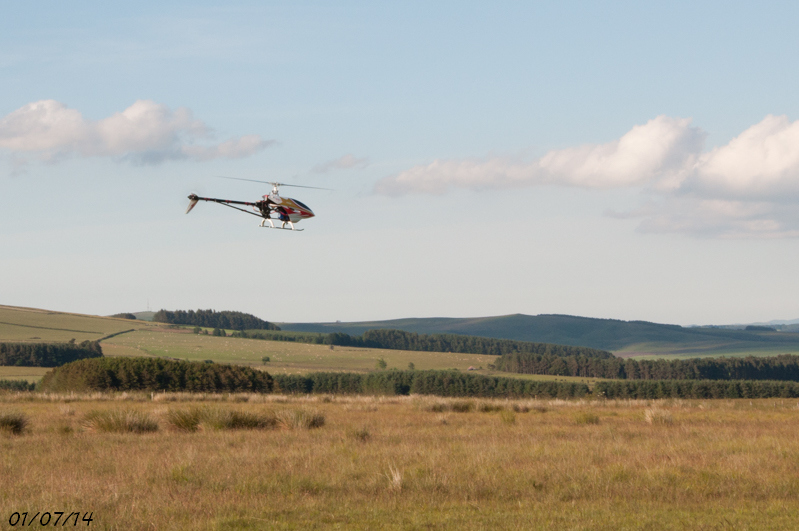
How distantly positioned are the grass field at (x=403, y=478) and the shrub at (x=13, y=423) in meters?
0.27

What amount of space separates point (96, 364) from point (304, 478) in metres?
62.5

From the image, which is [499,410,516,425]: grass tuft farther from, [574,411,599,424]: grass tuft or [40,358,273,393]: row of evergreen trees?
[40,358,273,393]: row of evergreen trees

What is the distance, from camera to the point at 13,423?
920 inches

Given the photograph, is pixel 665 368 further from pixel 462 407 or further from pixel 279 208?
pixel 279 208

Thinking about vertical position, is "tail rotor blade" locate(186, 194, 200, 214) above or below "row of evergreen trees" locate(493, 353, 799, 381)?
above

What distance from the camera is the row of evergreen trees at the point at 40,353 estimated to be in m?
136

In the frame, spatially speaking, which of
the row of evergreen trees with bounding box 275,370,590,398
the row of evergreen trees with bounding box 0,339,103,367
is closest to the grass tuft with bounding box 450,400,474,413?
the row of evergreen trees with bounding box 275,370,590,398

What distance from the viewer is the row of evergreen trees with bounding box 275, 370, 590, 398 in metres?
118

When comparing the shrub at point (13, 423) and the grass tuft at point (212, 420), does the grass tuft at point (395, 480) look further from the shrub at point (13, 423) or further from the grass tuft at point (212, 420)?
the shrub at point (13, 423)

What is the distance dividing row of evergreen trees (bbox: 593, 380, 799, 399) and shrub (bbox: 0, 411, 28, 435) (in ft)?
312

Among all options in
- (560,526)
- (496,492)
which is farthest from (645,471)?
(560,526)

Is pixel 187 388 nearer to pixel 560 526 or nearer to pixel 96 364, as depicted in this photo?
pixel 96 364

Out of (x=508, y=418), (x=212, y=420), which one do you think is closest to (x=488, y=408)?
(x=508, y=418)

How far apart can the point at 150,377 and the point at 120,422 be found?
179 ft
